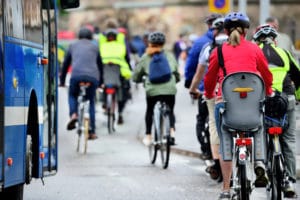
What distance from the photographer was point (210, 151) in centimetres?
1566

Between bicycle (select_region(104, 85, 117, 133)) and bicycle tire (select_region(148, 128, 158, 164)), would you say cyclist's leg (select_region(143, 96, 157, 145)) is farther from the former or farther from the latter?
bicycle (select_region(104, 85, 117, 133))

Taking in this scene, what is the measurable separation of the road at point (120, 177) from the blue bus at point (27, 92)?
0.72 m

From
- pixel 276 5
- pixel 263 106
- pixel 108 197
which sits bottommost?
pixel 108 197

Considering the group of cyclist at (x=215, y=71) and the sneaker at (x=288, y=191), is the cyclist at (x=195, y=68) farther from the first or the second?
the sneaker at (x=288, y=191)

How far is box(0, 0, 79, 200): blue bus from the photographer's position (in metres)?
9.91

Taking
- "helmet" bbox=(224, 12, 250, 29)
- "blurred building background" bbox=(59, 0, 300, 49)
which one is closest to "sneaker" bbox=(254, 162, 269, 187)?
"helmet" bbox=(224, 12, 250, 29)

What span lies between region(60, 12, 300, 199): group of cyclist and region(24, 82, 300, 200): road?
1.41 feet

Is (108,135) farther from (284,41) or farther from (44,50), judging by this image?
(44,50)

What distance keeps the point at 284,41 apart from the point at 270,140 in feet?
16.3

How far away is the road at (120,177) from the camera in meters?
13.4

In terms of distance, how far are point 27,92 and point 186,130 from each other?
41.9 feet

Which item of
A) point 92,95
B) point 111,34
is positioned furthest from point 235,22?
point 111,34

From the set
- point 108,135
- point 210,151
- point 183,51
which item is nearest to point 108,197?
point 210,151

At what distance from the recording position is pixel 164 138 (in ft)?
55.4
